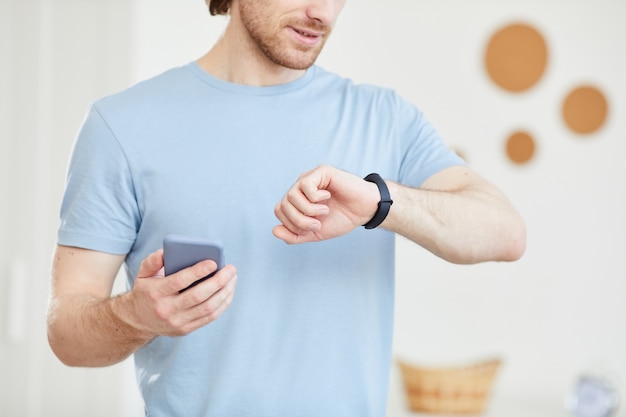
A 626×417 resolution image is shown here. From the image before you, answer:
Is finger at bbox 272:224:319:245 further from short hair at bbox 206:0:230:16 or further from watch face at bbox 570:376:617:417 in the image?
watch face at bbox 570:376:617:417

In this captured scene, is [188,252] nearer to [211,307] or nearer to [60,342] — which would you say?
[211,307]

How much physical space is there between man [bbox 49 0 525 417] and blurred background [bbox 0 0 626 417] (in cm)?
136

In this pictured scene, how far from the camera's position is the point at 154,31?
2826mm

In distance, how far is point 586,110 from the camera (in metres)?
3.23

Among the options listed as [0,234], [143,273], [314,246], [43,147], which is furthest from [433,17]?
[143,273]

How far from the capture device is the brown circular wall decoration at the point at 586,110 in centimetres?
322

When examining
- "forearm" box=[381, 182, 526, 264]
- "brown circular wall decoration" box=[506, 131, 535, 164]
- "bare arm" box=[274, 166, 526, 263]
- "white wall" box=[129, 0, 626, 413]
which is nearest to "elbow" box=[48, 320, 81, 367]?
"bare arm" box=[274, 166, 526, 263]

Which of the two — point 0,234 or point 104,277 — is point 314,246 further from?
point 0,234

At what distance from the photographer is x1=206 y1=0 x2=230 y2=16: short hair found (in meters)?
1.66

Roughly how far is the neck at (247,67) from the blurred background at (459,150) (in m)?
1.29

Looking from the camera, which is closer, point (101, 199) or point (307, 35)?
point (101, 199)

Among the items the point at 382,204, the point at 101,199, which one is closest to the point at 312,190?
the point at 382,204

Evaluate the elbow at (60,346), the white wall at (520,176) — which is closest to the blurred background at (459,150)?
the white wall at (520,176)

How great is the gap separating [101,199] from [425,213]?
1.63 feet
